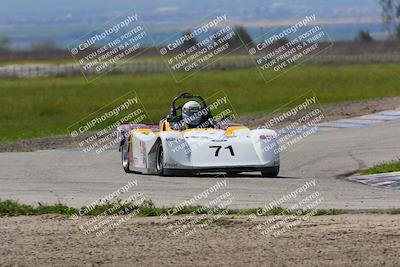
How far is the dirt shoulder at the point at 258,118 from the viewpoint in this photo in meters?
28.4

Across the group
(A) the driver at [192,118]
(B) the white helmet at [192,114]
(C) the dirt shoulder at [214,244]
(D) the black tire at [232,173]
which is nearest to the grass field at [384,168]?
(D) the black tire at [232,173]

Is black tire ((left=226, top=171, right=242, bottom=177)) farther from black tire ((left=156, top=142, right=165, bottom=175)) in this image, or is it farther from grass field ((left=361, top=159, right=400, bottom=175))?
grass field ((left=361, top=159, right=400, bottom=175))

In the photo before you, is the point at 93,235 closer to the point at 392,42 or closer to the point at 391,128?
the point at 391,128

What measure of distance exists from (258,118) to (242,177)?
13405 mm

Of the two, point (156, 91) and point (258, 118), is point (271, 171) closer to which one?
point (258, 118)

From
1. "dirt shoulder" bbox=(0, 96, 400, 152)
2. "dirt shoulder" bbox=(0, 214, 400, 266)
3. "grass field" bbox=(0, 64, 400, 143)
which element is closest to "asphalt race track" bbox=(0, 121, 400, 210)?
"dirt shoulder" bbox=(0, 214, 400, 266)

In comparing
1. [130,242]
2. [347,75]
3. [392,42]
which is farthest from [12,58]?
[130,242]

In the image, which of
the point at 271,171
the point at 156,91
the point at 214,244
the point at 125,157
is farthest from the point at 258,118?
the point at 156,91

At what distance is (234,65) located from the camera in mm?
93250

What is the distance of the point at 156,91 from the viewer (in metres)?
59.1

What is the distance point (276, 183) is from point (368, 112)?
1434 centimetres

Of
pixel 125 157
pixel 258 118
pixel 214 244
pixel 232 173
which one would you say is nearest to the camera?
pixel 214 244

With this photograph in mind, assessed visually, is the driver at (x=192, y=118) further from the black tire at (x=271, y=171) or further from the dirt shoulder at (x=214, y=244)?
the dirt shoulder at (x=214, y=244)

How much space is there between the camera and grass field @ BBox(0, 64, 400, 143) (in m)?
41.4
